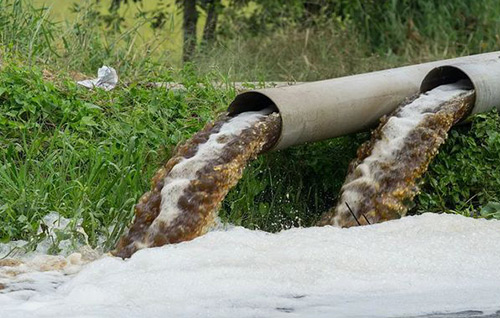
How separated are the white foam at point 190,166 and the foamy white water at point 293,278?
30 cm

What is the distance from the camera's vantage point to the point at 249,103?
6.12m

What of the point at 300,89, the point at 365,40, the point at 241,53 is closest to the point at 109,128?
the point at 300,89

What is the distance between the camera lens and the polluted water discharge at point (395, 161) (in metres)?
5.90

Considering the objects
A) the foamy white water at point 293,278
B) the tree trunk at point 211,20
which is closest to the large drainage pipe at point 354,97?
the foamy white water at point 293,278

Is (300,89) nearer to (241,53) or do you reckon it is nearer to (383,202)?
(383,202)

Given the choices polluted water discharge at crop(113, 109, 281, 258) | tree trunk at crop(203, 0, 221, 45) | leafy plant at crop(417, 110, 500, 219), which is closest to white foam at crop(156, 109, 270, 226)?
polluted water discharge at crop(113, 109, 281, 258)

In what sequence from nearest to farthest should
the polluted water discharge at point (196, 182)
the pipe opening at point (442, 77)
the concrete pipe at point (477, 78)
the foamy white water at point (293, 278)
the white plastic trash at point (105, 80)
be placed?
the foamy white water at point (293, 278), the polluted water discharge at point (196, 182), the concrete pipe at point (477, 78), the pipe opening at point (442, 77), the white plastic trash at point (105, 80)

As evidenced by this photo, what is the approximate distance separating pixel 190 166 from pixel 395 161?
109 cm

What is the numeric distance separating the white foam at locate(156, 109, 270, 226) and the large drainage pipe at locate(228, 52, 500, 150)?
15 centimetres

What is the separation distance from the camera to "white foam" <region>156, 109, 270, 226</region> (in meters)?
5.49

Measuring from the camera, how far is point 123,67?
822 cm

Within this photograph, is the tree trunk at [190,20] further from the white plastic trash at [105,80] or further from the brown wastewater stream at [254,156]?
the brown wastewater stream at [254,156]

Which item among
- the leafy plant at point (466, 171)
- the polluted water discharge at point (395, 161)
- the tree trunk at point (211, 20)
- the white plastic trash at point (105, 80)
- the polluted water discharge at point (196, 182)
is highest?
the polluted water discharge at point (196, 182)

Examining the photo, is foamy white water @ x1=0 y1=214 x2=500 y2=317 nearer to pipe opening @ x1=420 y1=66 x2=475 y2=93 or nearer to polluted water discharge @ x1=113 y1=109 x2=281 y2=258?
polluted water discharge @ x1=113 y1=109 x2=281 y2=258
